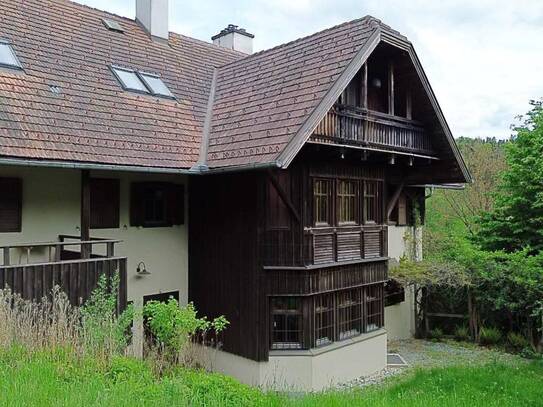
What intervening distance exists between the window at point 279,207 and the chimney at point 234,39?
32.8 feet

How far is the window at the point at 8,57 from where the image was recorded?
997cm

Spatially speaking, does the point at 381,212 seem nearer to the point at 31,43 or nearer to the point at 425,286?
the point at 425,286

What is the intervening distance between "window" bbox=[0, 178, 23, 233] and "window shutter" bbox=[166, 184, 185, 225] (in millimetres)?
3336

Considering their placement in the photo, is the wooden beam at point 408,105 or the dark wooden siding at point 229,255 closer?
the dark wooden siding at point 229,255

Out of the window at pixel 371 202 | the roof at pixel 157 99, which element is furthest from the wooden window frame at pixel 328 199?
the roof at pixel 157 99

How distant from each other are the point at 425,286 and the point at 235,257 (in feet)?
23.1

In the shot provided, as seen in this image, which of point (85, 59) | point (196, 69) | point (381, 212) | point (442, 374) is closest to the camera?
point (442, 374)

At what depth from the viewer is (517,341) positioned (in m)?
14.4

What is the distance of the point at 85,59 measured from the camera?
11.9m

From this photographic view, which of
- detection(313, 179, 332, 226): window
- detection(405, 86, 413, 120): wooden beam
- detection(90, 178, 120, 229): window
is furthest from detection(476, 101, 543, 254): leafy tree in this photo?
detection(90, 178, 120, 229): window

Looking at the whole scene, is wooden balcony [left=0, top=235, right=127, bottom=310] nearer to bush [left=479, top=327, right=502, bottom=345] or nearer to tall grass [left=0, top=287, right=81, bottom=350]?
tall grass [left=0, top=287, right=81, bottom=350]

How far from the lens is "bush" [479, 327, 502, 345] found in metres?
14.9

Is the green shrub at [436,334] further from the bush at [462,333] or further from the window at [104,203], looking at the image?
the window at [104,203]

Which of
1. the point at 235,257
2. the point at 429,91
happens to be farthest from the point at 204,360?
the point at 429,91
